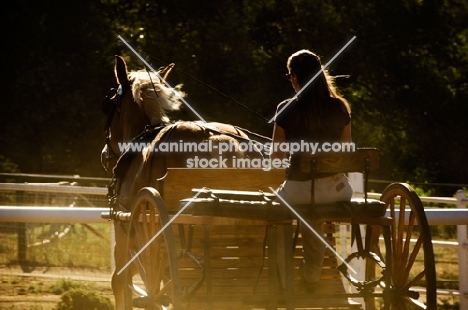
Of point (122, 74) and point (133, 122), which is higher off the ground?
point (122, 74)

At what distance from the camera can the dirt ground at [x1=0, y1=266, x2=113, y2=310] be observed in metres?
10.7

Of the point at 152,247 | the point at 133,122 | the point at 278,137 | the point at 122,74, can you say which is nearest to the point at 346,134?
the point at 278,137

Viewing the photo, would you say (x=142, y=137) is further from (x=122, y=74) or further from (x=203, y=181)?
(x=203, y=181)

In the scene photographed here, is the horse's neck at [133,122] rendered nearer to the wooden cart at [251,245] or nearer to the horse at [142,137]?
the horse at [142,137]

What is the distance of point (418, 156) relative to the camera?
3114 centimetres

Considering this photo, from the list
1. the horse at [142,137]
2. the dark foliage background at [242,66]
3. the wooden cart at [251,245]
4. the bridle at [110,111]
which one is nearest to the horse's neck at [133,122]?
the horse at [142,137]

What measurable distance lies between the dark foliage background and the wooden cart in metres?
18.8

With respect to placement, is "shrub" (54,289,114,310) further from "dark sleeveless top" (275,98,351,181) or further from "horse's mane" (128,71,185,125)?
"dark sleeveless top" (275,98,351,181)

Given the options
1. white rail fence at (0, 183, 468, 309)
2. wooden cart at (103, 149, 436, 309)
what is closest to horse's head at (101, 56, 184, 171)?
white rail fence at (0, 183, 468, 309)

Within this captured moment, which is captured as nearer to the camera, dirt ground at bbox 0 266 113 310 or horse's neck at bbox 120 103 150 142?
horse's neck at bbox 120 103 150 142

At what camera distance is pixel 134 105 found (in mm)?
8461

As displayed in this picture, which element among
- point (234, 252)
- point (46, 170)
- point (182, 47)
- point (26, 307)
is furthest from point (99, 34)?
point (234, 252)

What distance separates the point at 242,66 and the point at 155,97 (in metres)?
19.0

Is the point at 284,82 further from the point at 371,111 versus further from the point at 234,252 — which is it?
the point at 234,252
